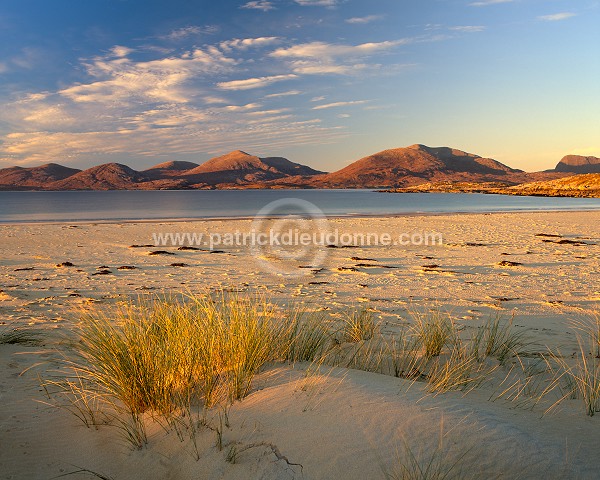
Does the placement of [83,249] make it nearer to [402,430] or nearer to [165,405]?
[165,405]

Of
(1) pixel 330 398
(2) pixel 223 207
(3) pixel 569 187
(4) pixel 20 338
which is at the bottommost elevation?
(4) pixel 20 338

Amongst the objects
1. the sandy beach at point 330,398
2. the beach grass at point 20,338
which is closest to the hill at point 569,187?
the sandy beach at point 330,398

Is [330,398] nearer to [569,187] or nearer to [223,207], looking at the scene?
[223,207]

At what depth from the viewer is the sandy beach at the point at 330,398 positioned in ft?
9.25

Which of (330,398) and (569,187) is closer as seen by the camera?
(330,398)

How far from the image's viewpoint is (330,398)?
3.39 m

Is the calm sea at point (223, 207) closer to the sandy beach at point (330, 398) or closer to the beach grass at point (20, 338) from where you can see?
the sandy beach at point (330, 398)

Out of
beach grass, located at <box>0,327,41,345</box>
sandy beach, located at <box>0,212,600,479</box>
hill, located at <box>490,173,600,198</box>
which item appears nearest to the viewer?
sandy beach, located at <box>0,212,600,479</box>

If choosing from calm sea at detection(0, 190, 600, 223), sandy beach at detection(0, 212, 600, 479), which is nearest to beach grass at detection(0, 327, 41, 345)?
sandy beach at detection(0, 212, 600, 479)

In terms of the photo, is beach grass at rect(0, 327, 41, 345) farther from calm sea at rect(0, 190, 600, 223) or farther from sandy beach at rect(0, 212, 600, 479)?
calm sea at rect(0, 190, 600, 223)

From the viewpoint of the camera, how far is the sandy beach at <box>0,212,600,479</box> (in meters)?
2.82

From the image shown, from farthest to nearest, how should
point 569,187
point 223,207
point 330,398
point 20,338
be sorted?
point 569,187, point 223,207, point 20,338, point 330,398

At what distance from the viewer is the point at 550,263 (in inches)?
529

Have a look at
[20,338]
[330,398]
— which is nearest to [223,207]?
[20,338]
